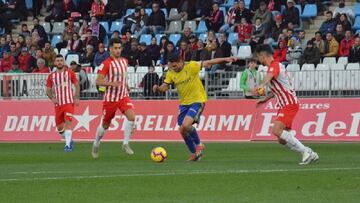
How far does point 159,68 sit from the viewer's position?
3372 cm

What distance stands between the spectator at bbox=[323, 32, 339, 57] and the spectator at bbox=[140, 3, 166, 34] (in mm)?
7638

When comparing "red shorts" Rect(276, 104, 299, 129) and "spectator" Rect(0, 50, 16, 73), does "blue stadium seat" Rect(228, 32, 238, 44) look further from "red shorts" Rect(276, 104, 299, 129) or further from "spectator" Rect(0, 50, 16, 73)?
"red shorts" Rect(276, 104, 299, 129)

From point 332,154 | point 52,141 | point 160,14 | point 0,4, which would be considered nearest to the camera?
point 332,154

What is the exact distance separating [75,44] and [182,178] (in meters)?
23.5

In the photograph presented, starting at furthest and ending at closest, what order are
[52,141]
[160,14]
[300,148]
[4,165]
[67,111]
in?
1. [160,14]
2. [52,141]
3. [67,111]
4. [4,165]
5. [300,148]

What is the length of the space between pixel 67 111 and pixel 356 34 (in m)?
10.7

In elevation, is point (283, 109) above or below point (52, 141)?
above

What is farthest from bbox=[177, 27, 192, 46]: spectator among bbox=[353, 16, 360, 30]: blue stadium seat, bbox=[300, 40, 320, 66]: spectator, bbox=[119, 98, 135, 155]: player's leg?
bbox=[119, 98, 135, 155]: player's leg

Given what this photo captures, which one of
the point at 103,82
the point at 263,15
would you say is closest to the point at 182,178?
the point at 103,82

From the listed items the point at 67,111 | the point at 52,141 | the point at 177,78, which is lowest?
the point at 52,141

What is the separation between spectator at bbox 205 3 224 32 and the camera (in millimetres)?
37312

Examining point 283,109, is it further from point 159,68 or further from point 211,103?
point 159,68

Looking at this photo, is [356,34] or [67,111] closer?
[67,111]

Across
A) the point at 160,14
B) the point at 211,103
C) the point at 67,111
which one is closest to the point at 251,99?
the point at 211,103
